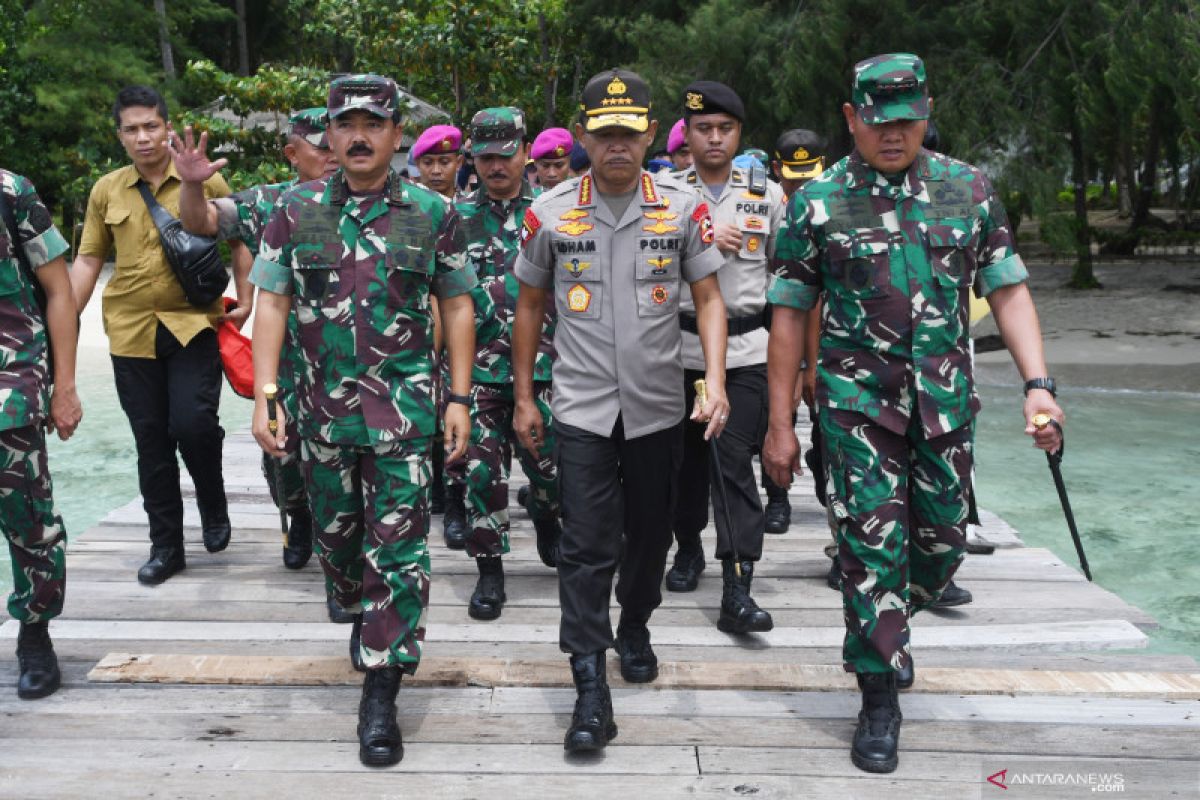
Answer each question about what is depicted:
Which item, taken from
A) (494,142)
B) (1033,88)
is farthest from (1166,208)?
(494,142)

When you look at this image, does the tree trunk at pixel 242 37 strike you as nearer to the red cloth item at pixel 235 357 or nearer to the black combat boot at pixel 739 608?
the red cloth item at pixel 235 357

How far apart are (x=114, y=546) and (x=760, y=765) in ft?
13.0

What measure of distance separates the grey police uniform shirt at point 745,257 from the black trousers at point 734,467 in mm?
101

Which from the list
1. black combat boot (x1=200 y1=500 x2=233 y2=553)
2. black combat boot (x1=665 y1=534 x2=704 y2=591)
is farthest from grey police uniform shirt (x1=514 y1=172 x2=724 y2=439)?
black combat boot (x1=200 y1=500 x2=233 y2=553)

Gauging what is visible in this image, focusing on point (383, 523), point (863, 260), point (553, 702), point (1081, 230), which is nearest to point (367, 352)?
point (383, 523)

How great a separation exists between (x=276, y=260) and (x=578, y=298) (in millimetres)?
963

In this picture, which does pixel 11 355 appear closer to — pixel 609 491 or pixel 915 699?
pixel 609 491

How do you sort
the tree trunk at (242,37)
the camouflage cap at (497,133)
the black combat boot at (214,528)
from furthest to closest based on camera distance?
the tree trunk at (242,37) → the black combat boot at (214,528) → the camouflage cap at (497,133)

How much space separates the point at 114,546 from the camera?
630 centimetres

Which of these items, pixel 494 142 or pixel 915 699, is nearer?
pixel 915 699

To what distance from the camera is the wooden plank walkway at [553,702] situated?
11.8 ft

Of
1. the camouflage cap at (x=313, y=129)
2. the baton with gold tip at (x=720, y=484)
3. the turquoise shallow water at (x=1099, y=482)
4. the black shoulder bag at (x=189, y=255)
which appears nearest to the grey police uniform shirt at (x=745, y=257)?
the baton with gold tip at (x=720, y=484)

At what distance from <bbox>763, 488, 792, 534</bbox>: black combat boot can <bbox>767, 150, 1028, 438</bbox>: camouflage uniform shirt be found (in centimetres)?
289

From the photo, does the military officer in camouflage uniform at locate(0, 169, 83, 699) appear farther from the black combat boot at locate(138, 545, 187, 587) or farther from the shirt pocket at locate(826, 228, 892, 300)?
the shirt pocket at locate(826, 228, 892, 300)
